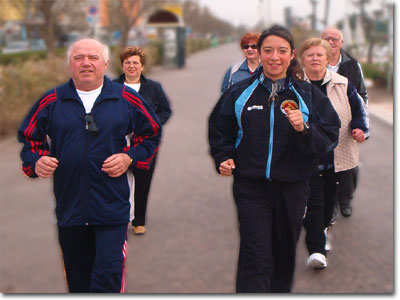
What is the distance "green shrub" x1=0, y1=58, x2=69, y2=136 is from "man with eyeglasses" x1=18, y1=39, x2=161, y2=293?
27.6 feet

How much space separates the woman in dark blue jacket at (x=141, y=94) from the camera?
12.0 feet

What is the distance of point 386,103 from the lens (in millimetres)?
16797

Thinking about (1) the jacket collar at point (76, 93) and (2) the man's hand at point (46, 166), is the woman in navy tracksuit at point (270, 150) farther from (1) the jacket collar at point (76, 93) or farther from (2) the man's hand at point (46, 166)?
(2) the man's hand at point (46, 166)

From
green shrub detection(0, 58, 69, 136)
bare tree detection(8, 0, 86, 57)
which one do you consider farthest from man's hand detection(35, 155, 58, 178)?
bare tree detection(8, 0, 86, 57)

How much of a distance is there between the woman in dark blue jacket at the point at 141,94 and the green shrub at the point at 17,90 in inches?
268

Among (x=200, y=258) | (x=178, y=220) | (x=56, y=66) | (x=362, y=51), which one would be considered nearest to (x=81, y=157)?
(x=200, y=258)

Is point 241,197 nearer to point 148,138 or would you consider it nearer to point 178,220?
point 148,138

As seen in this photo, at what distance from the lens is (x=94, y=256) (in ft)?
11.5

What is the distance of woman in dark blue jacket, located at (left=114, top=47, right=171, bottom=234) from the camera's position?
367 cm

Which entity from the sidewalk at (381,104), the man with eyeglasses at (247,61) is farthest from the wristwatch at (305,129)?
the sidewalk at (381,104)

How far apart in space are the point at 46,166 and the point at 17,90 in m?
9.13

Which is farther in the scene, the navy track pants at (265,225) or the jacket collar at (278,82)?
the navy track pants at (265,225)

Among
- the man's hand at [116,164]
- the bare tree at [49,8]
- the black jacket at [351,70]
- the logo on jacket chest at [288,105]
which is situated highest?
the bare tree at [49,8]

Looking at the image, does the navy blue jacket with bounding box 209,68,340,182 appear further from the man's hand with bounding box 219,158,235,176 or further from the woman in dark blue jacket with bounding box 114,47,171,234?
the woman in dark blue jacket with bounding box 114,47,171,234
